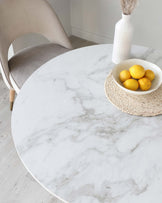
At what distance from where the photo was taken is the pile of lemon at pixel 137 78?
1005 mm

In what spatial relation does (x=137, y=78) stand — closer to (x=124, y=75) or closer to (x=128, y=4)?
(x=124, y=75)

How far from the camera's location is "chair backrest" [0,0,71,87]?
4.84 feet

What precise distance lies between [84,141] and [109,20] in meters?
1.84

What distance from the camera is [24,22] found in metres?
1.60

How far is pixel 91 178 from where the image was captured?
76 centimetres

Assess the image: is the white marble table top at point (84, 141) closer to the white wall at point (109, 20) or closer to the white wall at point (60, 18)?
the white wall at point (60, 18)

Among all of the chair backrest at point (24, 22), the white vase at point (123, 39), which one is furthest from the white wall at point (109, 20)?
the white vase at point (123, 39)

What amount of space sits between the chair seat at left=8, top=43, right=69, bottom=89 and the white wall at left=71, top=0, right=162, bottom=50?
3.09ft

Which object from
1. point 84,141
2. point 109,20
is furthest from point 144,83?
point 109,20

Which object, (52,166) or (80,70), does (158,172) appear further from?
(80,70)

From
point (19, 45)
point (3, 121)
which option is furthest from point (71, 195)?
point (19, 45)

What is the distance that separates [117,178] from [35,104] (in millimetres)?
453

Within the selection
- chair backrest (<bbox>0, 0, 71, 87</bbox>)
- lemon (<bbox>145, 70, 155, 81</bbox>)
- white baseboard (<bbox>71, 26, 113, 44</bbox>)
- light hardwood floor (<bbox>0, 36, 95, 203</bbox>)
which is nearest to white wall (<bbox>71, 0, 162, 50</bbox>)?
white baseboard (<bbox>71, 26, 113, 44</bbox>)

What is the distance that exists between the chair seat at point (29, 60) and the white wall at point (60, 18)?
0.47 meters
